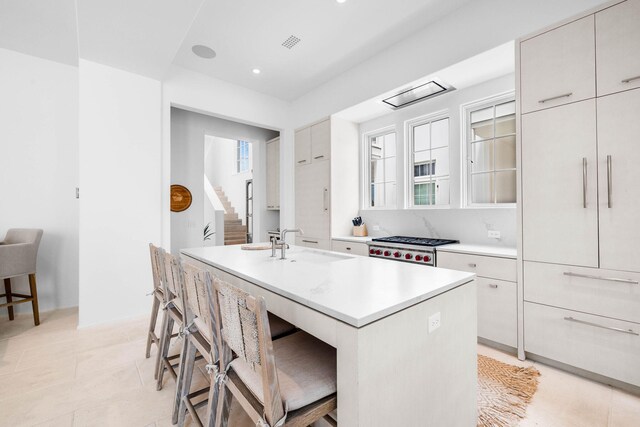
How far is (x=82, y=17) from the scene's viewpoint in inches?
92.8

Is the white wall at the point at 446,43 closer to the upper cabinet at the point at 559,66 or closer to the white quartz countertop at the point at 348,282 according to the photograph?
the upper cabinet at the point at 559,66

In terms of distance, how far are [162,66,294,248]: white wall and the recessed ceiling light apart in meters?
0.45

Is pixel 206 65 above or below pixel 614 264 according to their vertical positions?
above

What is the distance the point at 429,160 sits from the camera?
3.58m

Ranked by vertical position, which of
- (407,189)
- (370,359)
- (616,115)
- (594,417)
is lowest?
(594,417)

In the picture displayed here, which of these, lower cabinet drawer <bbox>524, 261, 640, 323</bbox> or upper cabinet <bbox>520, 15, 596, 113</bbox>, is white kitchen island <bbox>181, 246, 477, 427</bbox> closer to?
lower cabinet drawer <bbox>524, 261, 640, 323</bbox>

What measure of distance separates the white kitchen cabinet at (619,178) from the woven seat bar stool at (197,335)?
2118mm

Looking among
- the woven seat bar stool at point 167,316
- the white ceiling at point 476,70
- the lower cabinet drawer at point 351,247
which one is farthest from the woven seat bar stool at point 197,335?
the white ceiling at point 476,70

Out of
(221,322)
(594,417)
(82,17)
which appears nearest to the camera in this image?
(221,322)

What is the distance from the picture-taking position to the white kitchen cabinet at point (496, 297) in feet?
7.54

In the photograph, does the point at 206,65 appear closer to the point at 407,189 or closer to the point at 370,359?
the point at 407,189

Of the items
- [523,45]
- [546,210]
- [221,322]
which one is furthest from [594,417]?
[523,45]

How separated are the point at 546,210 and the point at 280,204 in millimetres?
3641

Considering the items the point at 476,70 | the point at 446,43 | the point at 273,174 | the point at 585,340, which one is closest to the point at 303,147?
the point at 273,174
